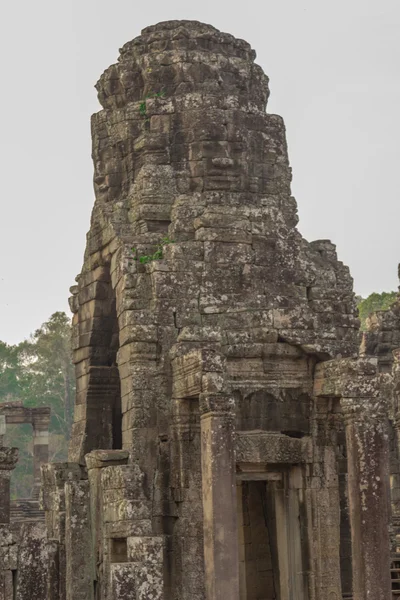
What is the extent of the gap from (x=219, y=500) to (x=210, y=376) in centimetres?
149

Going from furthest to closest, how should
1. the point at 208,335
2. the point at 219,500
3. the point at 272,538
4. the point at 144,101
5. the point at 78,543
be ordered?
the point at 144,101 → the point at 272,538 → the point at 78,543 → the point at 208,335 → the point at 219,500

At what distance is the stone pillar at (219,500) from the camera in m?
14.9

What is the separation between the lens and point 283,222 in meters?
17.7

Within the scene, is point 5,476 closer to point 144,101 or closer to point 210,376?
point 210,376

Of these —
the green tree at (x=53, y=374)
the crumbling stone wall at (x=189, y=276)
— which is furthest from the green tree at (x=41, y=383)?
the crumbling stone wall at (x=189, y=276)

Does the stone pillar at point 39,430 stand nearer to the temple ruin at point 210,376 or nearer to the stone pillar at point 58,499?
the temple ruin at point 210,376

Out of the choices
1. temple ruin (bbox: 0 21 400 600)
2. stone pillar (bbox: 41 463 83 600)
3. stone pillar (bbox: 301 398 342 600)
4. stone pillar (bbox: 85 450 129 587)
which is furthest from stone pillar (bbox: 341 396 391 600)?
stone pillar (bbox: 41 463 83 600)

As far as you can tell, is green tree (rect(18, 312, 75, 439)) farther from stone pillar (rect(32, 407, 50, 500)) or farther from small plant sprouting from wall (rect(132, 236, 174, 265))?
small plant sprouting from wall (rect(132, 236, 174, 265))

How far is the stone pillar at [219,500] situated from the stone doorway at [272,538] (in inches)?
78.8

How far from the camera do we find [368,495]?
15164 millimetres

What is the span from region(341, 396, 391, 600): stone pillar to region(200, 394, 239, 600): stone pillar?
1441 millimetres

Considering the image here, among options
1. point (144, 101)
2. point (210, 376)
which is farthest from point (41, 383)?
point (210, 376)

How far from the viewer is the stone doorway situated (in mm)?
16891

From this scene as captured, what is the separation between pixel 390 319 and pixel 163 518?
13.2 m
